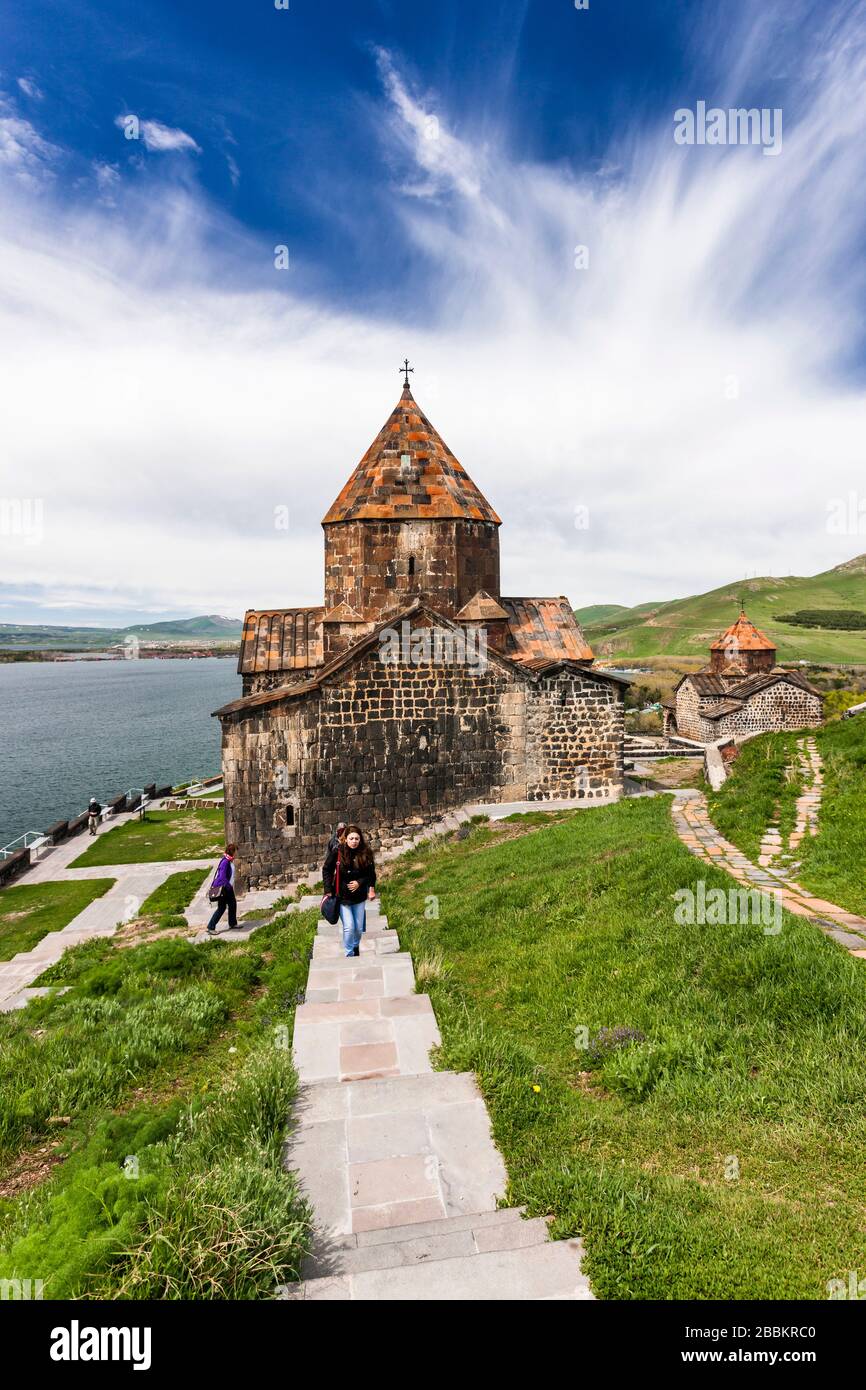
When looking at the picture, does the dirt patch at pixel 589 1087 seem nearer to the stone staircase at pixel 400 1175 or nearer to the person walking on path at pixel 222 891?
the stone staircase at pixel 400 1175

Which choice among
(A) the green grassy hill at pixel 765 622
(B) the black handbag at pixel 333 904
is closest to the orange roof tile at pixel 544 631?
(B) the black handbag at pixel 333 904

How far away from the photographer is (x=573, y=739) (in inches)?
584

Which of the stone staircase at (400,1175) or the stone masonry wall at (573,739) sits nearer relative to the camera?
the stone staircase at (400,1175)

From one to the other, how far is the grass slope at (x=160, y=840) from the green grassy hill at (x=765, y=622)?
78005 mm

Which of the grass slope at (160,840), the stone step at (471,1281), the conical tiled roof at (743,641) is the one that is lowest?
the grass slope at (160,840)

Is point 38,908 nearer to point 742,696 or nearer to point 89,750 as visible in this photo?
point 742,696

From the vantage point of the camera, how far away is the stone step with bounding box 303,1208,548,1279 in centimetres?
309

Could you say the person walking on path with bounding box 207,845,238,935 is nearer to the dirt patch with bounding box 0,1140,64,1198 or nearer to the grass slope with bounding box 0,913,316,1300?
the grass slope with bounding box 0,913,316,1300

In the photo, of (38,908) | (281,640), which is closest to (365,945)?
(281,640)

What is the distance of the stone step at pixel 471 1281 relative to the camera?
2.89 m

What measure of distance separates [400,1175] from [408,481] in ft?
44.0

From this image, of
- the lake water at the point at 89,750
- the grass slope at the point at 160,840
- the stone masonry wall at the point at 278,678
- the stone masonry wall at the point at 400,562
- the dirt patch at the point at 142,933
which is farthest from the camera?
the lake water at the point at 89,750

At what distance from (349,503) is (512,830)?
308 inches

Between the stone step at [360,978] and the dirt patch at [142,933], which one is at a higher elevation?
the stone step at [360,978]
